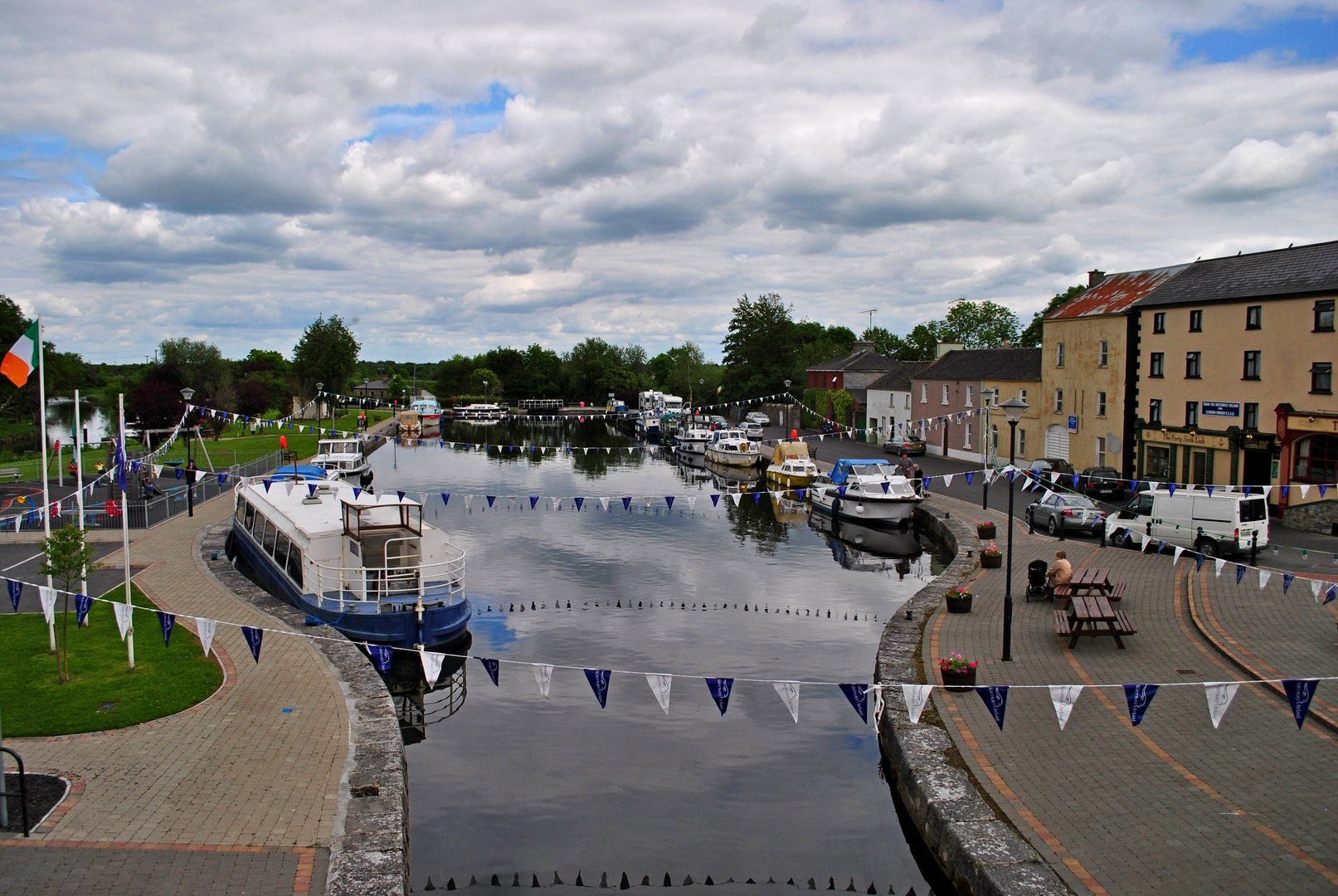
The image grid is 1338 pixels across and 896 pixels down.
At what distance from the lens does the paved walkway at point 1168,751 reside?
891cm

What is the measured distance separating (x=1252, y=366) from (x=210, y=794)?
34.2 metres

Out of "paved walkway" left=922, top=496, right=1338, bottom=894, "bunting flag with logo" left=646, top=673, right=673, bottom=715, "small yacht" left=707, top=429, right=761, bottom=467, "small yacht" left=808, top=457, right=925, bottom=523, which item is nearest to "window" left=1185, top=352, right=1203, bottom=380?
"small yacht" left=808, top=457, right=925, bottom=523

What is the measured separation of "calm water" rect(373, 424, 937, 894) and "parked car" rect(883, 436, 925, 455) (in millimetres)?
21055

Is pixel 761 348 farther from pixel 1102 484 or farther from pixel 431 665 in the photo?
pixel 431 665

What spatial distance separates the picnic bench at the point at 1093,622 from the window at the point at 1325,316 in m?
18.7

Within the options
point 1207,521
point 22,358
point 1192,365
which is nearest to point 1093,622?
point 1207,521

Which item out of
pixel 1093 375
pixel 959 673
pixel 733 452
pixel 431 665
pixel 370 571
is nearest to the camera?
pixel 431 665

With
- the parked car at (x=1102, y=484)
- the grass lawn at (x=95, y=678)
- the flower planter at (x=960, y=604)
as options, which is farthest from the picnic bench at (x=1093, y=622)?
the parked car at (x=1102, y=484)

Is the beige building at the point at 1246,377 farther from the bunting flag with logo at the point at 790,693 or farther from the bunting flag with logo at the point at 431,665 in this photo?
the bunting flag with logo at the point at 431,665

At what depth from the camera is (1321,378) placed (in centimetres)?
2862

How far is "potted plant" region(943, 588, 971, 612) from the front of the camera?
18.5 m

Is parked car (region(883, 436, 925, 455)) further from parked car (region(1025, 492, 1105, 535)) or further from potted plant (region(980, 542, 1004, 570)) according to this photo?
potted plant (region(980, 542, 1004, 570))

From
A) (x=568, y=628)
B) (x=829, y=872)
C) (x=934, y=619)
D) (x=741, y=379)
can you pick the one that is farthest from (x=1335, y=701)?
(x=741, y=379)

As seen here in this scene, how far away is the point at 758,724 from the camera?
14914 mm
